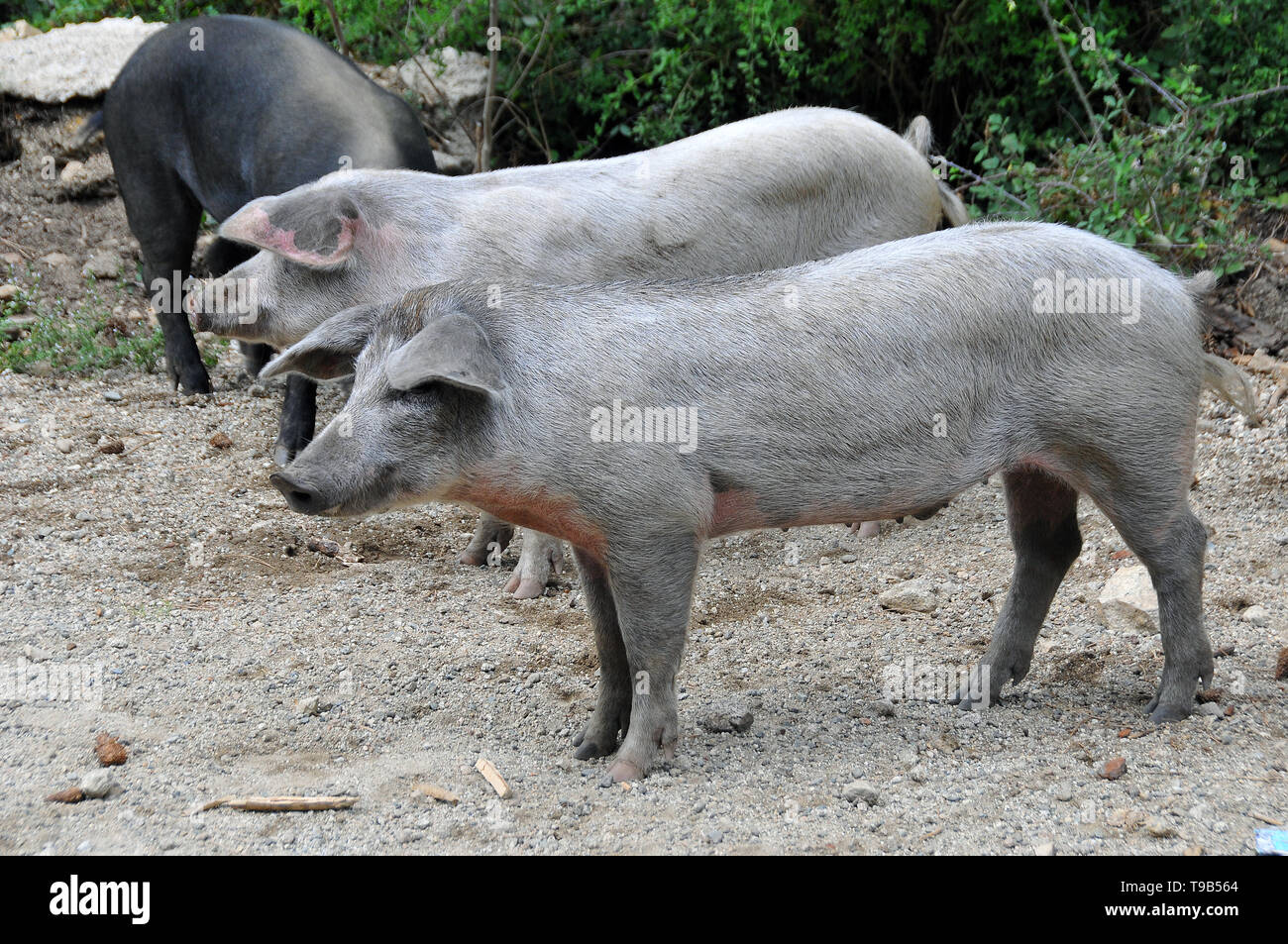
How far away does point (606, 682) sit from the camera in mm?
3963

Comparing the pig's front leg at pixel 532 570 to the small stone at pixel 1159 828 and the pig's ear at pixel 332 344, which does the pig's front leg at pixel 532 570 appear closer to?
the pig's ear at pixel 332 344

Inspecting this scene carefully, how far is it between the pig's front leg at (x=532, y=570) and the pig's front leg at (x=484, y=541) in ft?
0.91

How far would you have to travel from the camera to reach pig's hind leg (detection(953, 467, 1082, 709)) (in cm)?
423

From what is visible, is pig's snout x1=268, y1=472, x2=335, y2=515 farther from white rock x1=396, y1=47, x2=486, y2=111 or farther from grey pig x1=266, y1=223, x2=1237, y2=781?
white rock x1=396, y1=47, x2=486, y2=111

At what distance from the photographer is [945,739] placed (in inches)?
155

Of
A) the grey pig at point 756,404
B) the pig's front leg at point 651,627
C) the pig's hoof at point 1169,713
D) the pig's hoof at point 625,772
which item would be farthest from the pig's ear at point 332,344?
the pig's hoof at point 1169,713

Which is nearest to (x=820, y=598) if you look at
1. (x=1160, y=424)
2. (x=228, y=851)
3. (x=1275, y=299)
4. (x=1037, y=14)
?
(x=1160, y=424)

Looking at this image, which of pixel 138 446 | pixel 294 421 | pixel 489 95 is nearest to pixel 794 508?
pixel 294 421

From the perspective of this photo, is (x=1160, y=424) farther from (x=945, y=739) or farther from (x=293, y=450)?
(x=293, y=450)

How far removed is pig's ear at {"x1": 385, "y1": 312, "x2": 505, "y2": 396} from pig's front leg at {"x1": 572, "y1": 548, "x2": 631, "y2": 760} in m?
0.68

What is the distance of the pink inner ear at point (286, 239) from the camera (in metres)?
4.71

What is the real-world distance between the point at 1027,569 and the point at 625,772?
4.94 feet

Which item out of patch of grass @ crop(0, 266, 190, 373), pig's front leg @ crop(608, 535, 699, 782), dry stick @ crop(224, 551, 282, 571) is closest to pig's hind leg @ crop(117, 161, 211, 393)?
patch of grass @ crop(0, 266, 190, 373)
